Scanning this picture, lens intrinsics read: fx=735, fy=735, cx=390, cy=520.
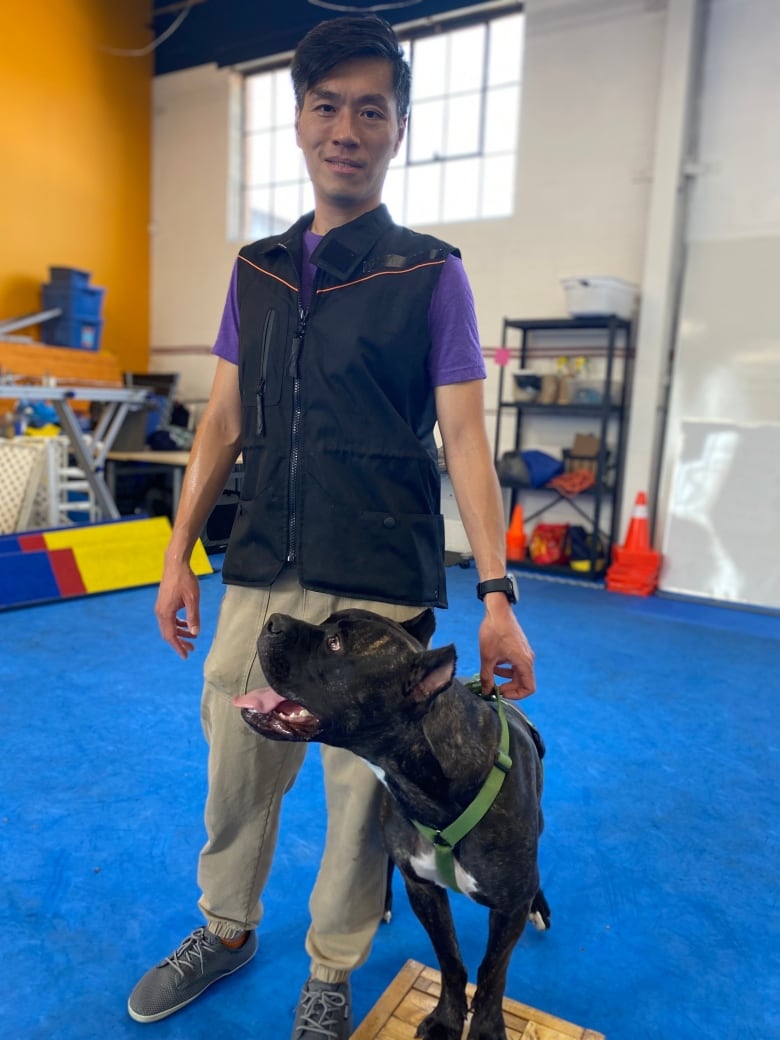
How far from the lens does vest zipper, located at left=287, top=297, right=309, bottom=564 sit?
1164mm

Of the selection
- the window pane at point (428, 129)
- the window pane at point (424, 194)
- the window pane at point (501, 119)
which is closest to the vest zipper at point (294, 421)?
the window pane at point (501, 119)

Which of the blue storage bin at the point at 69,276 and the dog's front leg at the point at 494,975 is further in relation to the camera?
the blue storage bin at the point at 69,276

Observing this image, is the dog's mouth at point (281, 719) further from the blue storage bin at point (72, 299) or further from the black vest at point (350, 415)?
the blue storage bin at point (72, 299)

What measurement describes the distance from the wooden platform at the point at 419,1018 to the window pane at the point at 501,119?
5.94 meters

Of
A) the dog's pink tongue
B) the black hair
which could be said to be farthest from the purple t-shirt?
the dog's pink tongue

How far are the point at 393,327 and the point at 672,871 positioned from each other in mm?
1587

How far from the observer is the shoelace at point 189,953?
4.60 feet

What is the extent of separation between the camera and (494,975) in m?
1.18

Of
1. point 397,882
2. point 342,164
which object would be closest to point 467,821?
point 397,882

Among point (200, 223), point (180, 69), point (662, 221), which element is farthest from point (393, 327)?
point (180, 69)

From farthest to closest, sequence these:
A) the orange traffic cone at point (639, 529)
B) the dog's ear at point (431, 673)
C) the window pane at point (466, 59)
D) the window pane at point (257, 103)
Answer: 1. the window pane at point (257, 103)
2. the window pane at point (466, 59)
3. the orange traffic cone at point (639, 529)
4. the dog's ear at point (431, 673)

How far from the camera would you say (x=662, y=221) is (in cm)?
506

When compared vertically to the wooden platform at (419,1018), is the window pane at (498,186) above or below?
above

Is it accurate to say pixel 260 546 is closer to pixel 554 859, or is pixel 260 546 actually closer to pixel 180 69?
pixel 554 859
